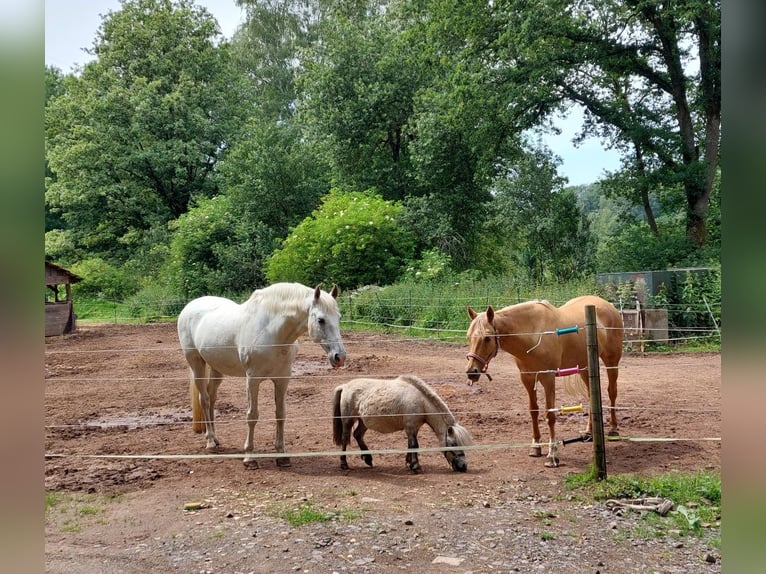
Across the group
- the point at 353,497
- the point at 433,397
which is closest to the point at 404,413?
the point at 433,397

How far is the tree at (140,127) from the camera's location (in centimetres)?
2403

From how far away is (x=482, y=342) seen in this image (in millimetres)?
4145

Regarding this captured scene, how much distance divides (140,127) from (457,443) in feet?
78.2

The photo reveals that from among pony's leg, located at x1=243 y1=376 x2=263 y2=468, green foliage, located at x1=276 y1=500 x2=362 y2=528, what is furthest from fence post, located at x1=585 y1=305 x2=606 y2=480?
pony's leg, located at x1=243 y1=376 x2=263 y2=468

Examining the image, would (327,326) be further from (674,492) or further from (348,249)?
(348,249)

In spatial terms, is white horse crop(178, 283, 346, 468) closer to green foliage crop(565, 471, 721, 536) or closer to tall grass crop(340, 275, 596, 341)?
green foliage crop(565, 471, 721, 536)

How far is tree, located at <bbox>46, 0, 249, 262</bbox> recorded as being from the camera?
2403 cm

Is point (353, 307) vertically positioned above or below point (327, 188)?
below

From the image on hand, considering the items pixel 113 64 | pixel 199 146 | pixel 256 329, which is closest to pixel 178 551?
pixel 256 329

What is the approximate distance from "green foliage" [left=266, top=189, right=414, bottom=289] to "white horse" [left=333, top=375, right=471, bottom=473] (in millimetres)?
12018

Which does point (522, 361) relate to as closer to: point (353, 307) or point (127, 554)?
point (127, 554)

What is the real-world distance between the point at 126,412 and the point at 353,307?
798 centimetres

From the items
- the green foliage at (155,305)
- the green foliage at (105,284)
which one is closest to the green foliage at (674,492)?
the green foliage at (155,305)
